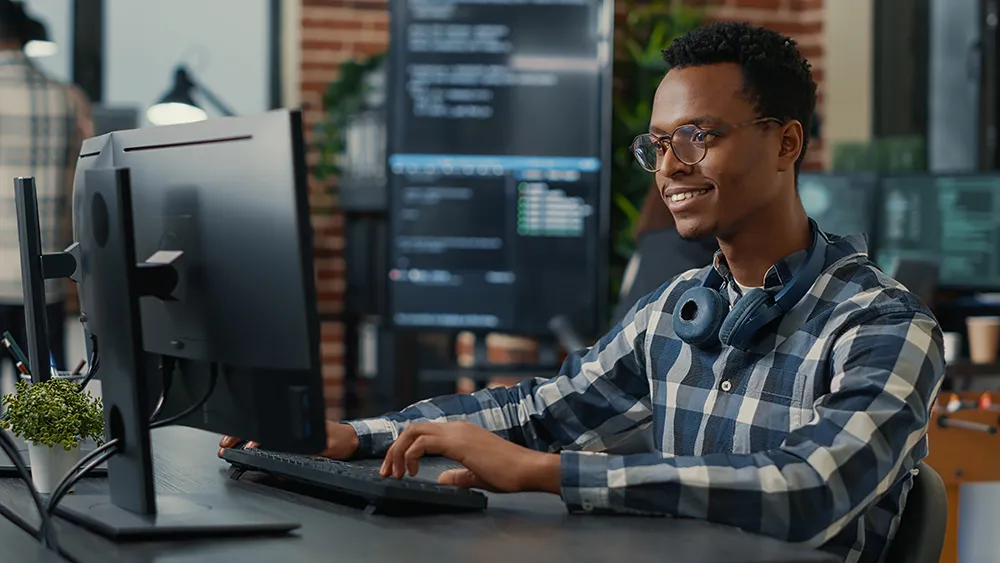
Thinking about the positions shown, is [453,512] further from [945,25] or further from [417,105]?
[945,25]

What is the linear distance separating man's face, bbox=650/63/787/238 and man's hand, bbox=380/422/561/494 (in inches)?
15.9

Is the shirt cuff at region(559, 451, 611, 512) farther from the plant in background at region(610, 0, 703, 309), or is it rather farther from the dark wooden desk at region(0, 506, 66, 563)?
the plant in background at region(610, 0, 703, 309)

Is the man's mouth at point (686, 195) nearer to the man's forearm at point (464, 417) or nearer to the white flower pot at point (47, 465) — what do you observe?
the man's forearm at point (464, 417)

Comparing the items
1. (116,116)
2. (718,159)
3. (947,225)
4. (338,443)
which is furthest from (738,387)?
(116,116)

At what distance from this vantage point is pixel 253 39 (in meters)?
5.34

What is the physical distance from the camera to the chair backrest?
1.42m

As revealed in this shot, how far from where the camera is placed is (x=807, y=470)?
1.22 metres

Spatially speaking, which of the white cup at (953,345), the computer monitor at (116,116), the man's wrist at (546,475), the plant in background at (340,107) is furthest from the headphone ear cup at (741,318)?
the computer monitor at (116,116)

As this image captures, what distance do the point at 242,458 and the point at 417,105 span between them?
91.5 inches

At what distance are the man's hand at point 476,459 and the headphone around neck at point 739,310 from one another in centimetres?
33

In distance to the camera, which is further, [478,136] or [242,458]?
[478,136]

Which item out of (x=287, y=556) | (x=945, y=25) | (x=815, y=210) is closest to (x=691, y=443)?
(x=287, y=556)

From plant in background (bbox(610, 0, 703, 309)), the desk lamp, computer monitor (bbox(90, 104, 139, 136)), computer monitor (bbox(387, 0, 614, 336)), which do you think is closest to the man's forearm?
computer monitor (bbox(387, 0, 614, 336))

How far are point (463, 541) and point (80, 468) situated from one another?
431 millimetres
